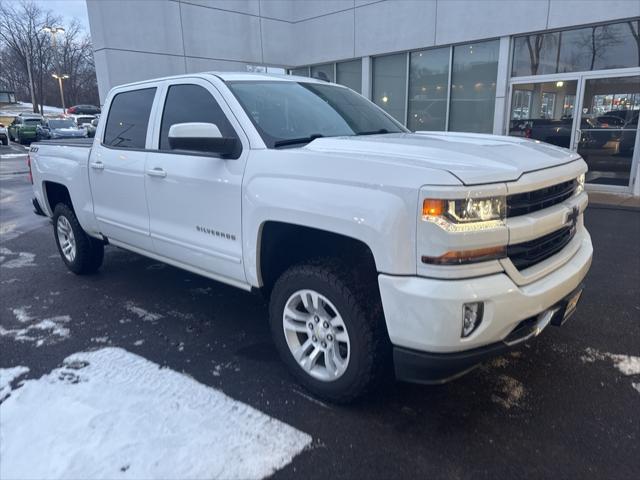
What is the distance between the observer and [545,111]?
35.5 feet

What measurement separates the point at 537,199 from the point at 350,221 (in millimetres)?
1009

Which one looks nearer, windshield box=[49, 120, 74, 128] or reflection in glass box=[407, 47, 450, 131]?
reflection in glass box=[407, 47, 450, 131]

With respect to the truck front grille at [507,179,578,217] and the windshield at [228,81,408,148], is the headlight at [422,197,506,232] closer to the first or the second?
the truck front grille at [507,179,578,217]

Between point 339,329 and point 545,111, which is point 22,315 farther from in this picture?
point 545,111

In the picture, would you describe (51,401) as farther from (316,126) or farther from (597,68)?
(597,68)

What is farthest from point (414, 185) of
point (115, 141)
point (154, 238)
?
point (115, 141)

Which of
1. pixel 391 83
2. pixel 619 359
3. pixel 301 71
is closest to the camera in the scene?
pixel 619 359

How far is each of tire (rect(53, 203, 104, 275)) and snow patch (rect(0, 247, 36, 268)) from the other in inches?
30.6

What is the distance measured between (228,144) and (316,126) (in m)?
0.72

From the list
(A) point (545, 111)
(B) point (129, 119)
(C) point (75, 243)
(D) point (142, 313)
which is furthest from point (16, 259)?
(A) point (545, 111)

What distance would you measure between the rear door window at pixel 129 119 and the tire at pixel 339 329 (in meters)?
2.10

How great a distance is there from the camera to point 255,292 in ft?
10.9

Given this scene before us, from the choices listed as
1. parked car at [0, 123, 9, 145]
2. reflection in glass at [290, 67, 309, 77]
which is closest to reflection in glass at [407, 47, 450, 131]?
reflection in glass at [290, 67, 309, 77]

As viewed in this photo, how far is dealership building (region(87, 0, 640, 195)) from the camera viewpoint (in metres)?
9.97
